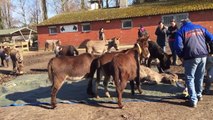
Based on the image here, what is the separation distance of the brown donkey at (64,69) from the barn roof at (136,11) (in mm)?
21654

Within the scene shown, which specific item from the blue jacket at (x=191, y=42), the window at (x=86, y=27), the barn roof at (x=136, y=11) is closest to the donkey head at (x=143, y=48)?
the blue jacket at (x=191, y=42)

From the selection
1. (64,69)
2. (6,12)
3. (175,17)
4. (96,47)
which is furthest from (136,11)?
(6,12)

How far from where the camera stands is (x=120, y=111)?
7633 millimetres

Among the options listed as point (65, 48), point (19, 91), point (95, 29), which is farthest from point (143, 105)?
point (95, 29)

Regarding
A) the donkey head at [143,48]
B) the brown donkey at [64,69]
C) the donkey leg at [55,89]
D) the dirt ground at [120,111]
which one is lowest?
the dirt ground at [120,111]

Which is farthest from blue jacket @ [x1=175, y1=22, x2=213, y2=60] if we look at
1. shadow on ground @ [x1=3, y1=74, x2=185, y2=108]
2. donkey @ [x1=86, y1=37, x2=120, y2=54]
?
donkey @ [x1=86, y1=37, x2=120, y2=54]

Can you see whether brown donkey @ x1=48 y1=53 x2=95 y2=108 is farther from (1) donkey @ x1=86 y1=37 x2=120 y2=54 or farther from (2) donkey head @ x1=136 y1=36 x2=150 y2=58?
(1) donkey @ x1=86 y1=37 x2=120 y2=54

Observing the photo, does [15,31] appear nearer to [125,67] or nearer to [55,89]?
[55,89]

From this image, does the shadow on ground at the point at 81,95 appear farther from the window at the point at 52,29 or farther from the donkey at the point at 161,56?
the window at the point at 52,29

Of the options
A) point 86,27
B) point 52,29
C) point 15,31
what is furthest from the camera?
point 15,31

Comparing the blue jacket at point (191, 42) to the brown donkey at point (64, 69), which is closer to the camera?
the blue jacket at point (191, 42)

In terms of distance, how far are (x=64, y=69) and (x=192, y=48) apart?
10.8ft

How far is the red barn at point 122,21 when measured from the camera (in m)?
29.1

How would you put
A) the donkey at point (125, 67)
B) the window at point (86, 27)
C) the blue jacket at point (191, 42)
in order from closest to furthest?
the blue jacket at point (191, 42) < the donkey at point (125, 67) < the window at point (86, 27)
